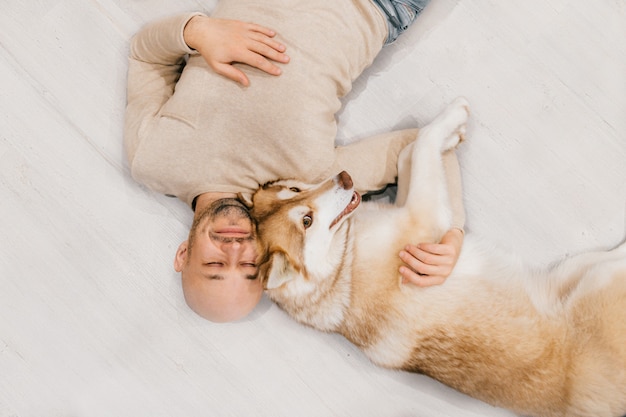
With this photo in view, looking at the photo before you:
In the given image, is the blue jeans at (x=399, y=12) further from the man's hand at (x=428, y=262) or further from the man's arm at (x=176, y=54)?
the man's hand at (x=428, y=262)

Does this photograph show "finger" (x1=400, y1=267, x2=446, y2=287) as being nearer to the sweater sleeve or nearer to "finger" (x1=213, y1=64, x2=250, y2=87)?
"finger" (x1=213, y1=64, x2=250, y2=87)

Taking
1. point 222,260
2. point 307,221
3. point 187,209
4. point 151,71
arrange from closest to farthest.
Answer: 1. point 222,260
2. point 307,221
3. point 151,71
4. point 187,209

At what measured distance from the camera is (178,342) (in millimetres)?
2482

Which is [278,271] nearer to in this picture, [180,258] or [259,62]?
[180,258]

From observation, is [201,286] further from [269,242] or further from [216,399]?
[216,399]

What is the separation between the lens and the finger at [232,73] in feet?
6.35

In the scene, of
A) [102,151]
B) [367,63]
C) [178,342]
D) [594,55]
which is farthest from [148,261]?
[594,55]

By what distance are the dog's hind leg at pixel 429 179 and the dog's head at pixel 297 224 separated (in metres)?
0.32

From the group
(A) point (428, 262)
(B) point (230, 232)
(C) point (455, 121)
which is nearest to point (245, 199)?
(B) point (230, 232)

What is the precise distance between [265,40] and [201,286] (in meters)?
1.01

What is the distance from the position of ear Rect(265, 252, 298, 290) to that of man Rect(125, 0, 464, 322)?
0.07 metres

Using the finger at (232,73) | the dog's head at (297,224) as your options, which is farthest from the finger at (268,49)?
the dog's head at (297,224)

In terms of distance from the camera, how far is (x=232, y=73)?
193 centimetres

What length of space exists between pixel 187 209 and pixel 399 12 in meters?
1.39
